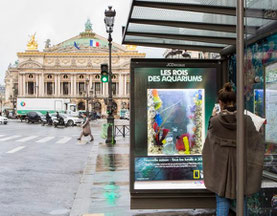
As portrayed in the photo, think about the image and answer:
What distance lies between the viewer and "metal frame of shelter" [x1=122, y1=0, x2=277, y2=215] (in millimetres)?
2998

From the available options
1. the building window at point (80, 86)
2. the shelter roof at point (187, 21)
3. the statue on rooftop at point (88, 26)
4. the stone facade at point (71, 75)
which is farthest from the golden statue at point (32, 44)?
the shelter roof at point (187, 21)

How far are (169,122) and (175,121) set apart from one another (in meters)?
0.08

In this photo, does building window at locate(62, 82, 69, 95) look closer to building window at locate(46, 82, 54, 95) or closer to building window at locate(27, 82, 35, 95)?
building window at locate(46, 82, 54, 95)

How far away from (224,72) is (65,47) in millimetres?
125907

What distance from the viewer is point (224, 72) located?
5.80 metres

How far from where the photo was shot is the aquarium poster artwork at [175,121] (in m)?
5.57

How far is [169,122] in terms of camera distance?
18.4ft

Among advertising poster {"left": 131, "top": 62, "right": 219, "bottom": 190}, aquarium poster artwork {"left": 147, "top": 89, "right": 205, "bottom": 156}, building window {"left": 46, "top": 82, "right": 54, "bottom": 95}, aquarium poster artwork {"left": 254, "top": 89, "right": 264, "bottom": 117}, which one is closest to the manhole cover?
advertising poster {"left": 131, "top": 62, "right": 219, "bottom": 190}

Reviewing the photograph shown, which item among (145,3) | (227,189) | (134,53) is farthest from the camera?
(134,53)

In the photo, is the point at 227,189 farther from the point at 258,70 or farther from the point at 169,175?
the point at 169,175

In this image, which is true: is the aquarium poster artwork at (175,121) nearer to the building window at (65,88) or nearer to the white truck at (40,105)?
the white truck at (40,105)

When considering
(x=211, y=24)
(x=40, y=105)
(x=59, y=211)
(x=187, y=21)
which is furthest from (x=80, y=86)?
(x=211, y=24)

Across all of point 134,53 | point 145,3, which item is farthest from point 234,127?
point 134,53

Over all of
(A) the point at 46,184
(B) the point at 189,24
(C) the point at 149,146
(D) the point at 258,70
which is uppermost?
(B) the point at 189,24
